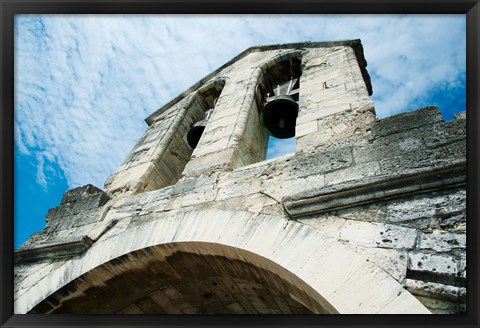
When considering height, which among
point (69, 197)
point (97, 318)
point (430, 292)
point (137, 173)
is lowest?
point (97, 318)

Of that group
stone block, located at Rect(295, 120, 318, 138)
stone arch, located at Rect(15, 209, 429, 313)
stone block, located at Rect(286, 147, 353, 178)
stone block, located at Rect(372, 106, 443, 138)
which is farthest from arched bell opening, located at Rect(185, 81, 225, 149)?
stone block, located at Rect(372, 106, 443, 138)

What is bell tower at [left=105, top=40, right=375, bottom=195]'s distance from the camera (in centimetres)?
336

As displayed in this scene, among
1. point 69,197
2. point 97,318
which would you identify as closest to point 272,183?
point 97,318

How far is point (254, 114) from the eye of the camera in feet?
15.1

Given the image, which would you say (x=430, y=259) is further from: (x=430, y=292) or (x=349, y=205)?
(x=349, y=205)

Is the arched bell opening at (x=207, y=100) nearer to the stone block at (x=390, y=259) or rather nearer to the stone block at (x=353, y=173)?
the stone block at (x=353, y=173)

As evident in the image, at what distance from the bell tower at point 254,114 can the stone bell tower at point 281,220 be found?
2 centimetres

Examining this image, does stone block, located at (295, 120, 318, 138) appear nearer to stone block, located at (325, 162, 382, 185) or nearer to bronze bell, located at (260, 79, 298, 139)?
stone block, located at (325, 162, 382, 185)

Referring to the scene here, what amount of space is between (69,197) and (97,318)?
8.35 feet

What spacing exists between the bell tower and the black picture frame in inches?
39.7

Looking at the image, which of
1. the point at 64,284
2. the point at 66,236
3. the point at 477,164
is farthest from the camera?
the point at 66,236

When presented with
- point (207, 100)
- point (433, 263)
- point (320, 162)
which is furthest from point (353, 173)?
point (207, 100)

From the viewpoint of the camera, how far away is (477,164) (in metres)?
1.94
